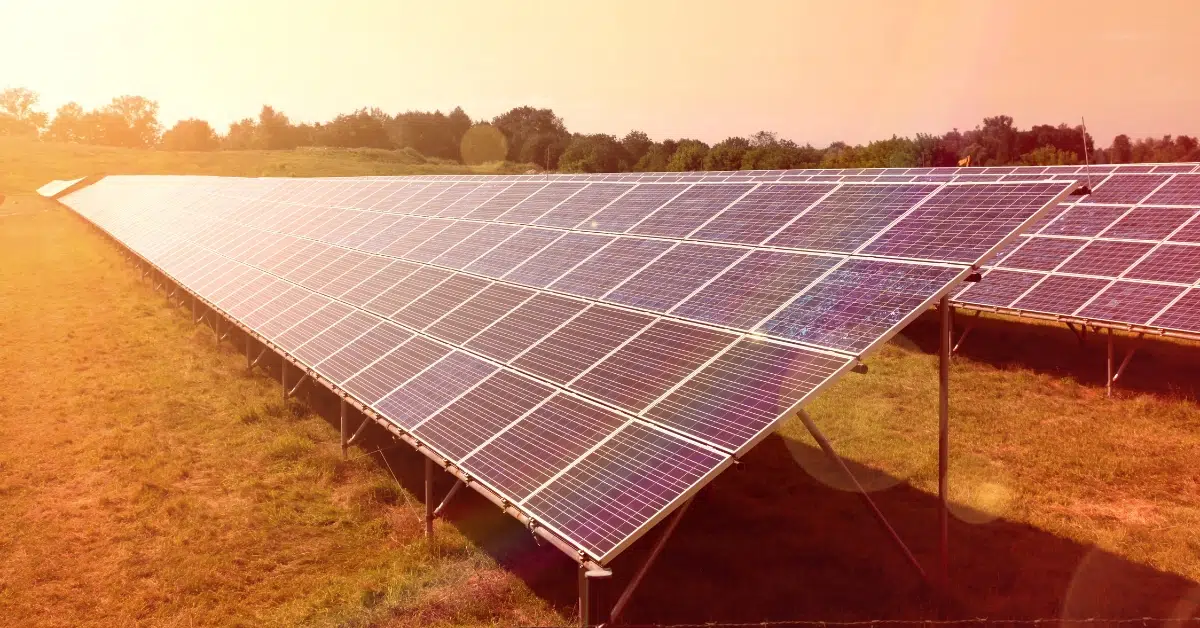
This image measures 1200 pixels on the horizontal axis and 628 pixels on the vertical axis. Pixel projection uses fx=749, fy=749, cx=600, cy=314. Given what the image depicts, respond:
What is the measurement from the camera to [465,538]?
38.0ft

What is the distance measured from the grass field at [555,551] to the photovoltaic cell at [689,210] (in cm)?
491

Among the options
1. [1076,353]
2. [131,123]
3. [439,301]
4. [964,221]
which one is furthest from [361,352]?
[131,123]

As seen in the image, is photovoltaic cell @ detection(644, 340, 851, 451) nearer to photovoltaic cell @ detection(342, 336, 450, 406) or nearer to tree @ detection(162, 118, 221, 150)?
photovoltaic cell @ detection(342, 336, 450, 406)

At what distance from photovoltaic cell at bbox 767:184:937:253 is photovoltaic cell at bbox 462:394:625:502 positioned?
4.44 m

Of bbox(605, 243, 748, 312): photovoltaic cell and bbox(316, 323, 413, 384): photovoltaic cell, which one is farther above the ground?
bbox(605, 243, 748, 312): photovoltaic cell

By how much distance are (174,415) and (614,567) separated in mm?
11805

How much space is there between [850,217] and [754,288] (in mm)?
2342

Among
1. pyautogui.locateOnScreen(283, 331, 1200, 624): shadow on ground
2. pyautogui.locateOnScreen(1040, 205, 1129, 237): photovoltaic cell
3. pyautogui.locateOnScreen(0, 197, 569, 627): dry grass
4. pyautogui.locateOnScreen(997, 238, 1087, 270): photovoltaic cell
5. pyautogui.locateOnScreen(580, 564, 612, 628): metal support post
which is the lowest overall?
pyautogui.locateOnScreen(0, 197, 569, 627): dry grass

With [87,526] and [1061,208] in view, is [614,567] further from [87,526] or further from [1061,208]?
[1061,208]

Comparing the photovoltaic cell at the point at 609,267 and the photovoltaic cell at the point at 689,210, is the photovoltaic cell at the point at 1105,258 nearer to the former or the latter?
the photovoltaic cell at the point at 689,210

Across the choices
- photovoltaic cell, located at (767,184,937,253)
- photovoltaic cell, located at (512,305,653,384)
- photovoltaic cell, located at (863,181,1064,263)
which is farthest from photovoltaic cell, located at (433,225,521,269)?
photovoltaic cell, located at (863,181,1064,263)

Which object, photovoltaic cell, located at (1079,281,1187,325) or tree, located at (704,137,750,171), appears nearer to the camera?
photovoltaic cell, located at (1079,281,1187,325)

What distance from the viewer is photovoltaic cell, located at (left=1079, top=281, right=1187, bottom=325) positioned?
17750 millimetres

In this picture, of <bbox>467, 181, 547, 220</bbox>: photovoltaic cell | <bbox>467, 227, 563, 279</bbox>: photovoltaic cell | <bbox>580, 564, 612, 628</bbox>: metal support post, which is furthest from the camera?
<bbox>467, 181, 547, 220</bbox>: photovoltaic cell
